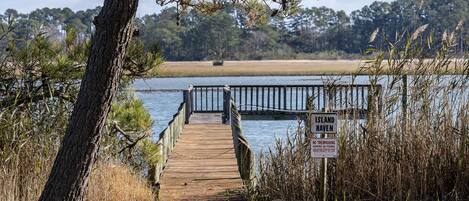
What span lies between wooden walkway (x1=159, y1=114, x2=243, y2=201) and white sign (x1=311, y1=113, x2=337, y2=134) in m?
1.98

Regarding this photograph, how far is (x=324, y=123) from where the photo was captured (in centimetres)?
529

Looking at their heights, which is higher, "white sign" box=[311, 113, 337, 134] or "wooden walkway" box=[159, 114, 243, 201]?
"white sign" box=[311, 113, 337, 134]

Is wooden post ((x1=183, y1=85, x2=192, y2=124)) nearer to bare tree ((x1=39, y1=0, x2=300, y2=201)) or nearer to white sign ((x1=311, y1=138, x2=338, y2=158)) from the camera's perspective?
white sign ((x1=311, y1=138, x2=338, y2=158))

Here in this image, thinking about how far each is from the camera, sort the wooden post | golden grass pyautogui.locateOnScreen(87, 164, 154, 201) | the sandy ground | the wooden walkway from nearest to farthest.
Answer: golden grass pyautogui.locateOnScreen(87, 164, 154, 201), the wooden walkway, the wooden post, the sandy ground

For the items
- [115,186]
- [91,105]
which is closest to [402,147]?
[115,186]

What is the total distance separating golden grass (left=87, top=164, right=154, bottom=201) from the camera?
19.8 ft

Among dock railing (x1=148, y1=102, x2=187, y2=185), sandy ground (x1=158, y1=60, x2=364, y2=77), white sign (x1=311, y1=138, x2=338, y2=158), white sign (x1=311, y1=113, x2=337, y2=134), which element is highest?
white sign (x1=311, y1=113, x2=337, y2=134)

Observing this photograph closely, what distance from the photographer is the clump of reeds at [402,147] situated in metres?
5.78

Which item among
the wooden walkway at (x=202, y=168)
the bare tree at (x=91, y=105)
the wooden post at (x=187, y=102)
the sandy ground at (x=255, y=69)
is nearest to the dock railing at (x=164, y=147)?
the wooden walkway at (x=202, y=168)

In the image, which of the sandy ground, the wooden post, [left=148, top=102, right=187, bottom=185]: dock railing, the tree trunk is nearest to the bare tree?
the tree trunk

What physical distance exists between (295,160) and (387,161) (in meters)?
0.73

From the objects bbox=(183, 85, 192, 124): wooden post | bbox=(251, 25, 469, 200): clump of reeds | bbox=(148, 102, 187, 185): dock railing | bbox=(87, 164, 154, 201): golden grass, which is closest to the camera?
bbox=(251, 25, 469, 200): clump of reeds

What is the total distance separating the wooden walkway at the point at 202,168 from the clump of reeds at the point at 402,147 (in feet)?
4.07

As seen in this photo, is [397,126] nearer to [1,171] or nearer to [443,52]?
[443,52]
